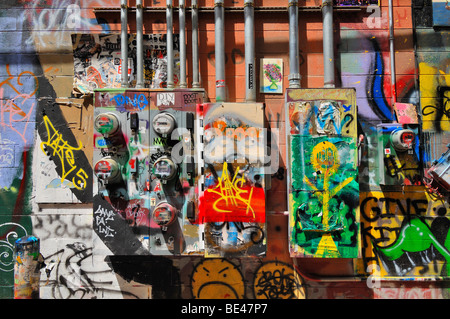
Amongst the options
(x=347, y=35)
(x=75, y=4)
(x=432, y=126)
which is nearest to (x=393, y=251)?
(x=432, y=126)

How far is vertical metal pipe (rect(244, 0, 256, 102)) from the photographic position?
4613 millimetres

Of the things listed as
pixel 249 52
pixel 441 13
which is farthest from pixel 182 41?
pixel 441 13

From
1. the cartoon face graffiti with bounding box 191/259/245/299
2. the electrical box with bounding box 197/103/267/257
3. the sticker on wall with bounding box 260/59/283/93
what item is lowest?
the cartoon face graffiti with bounding box 191/259/245/299

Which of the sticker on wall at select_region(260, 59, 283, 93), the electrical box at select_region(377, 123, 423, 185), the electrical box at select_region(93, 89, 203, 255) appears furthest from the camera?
the sticker on wall at select_region(260, 59, 283, 93)

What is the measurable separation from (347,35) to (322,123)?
1656 millimetres

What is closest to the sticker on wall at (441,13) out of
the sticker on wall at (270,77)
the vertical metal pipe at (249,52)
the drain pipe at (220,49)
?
the sticker on wall at (270,77)

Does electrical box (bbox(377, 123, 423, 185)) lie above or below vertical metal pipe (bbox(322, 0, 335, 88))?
below

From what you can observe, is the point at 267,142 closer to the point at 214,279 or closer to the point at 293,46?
the point at 293,46

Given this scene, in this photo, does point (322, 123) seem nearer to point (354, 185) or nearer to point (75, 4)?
point (354, 185)

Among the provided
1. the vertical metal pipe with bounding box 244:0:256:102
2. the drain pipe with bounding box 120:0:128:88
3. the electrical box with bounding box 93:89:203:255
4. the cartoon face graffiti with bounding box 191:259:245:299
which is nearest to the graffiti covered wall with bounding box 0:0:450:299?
the cartoon face graffiti with bounding box 191:259:245:299

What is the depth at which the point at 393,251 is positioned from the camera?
472 cm

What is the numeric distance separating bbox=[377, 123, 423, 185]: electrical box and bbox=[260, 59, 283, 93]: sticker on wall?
1609mm

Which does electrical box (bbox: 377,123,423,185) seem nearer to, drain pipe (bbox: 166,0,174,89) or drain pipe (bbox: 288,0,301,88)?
drain pipe (bbox: 288,0,301,88)

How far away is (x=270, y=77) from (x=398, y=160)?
84.5 inches
